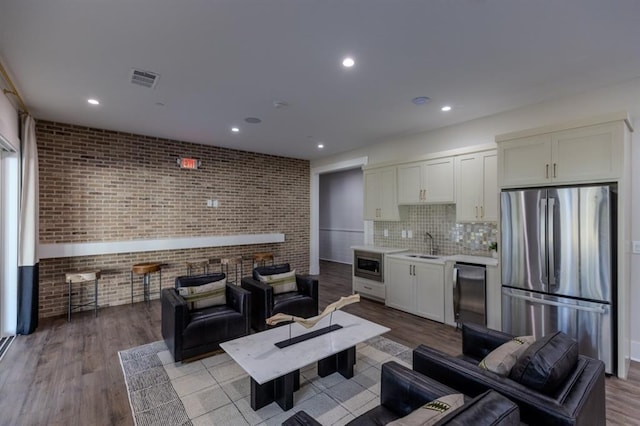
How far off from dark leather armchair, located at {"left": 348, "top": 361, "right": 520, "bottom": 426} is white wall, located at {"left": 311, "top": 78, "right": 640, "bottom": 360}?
292 cm

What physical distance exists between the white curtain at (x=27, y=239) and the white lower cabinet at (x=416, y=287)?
16.2ft

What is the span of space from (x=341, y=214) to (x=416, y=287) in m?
5.14

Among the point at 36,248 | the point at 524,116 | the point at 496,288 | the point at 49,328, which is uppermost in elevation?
the point at 524,116

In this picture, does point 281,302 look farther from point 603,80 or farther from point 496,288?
point 603,80

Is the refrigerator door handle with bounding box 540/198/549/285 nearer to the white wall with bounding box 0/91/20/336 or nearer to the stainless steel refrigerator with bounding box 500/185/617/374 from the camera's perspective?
the stainless steel refrigerator with bounding box 500/185/617/374

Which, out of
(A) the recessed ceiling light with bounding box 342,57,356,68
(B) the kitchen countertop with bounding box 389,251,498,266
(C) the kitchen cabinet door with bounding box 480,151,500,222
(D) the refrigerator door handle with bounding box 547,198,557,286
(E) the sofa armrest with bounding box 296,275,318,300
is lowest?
(E) the sofa armrest with bounding box 296,275,318,300

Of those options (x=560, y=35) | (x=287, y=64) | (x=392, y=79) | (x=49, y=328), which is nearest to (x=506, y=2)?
(x=560, y=35)

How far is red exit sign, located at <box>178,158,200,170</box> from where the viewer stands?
5.73m

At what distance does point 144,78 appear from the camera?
122 inches

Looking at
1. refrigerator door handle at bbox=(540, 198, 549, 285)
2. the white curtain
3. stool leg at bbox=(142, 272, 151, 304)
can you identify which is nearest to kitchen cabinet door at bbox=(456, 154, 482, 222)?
refrigerator door handle at bbox=(540, 198, 549, 285)

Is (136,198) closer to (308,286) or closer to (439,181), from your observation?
(308,286)

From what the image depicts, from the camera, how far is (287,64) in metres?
2.83

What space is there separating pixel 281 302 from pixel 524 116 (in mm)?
3915

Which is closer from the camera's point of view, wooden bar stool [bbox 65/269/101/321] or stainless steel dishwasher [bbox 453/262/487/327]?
stainless steel dishwasher [bbox 453/262/487/327]
